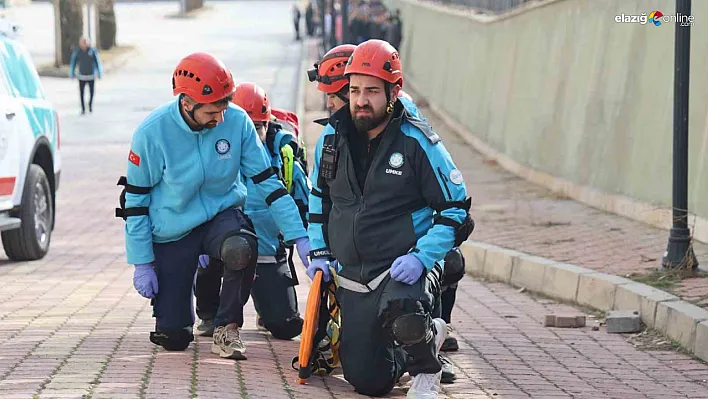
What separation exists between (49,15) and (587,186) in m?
55.6

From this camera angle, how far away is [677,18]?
9.60m

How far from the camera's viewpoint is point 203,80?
22.5 feet

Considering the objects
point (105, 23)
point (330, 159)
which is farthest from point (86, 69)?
point (330, 159)

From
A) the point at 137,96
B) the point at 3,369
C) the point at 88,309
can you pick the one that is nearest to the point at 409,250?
the point at 3,369

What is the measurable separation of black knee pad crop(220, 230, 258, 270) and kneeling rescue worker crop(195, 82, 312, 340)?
0.81m

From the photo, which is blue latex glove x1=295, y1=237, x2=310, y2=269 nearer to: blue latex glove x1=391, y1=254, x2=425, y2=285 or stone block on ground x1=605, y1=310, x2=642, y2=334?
blue latex glove x1=391, y1=254, x2=425, y2=285

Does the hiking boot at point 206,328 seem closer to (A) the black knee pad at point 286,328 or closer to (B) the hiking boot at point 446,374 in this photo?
(A) the black knee pad at point 286,328

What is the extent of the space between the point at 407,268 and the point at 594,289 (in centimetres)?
399

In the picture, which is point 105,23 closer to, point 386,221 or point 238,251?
point 238,251

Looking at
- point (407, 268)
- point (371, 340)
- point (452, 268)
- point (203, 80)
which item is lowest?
point (371, 340)

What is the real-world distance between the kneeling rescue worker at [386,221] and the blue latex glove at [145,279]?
1.11m

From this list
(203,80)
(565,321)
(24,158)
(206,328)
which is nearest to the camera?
(203,80)

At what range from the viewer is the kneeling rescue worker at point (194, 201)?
22.8 feet

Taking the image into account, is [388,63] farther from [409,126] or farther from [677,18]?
[677,18]
